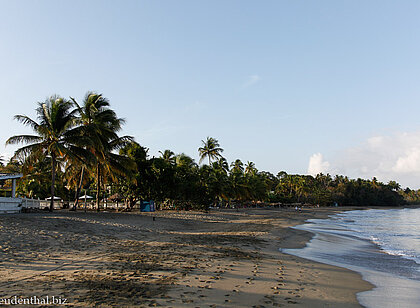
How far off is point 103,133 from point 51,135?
4.95 m

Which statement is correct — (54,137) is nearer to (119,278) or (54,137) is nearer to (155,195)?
(155,195)

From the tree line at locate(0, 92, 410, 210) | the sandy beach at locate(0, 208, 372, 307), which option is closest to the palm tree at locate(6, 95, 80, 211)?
the tree line at locate(0, 92, 410, 210)

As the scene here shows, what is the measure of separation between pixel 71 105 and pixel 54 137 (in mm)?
3108

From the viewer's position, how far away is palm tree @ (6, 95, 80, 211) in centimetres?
2297

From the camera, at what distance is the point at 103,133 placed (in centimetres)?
2781

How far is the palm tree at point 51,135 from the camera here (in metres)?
23.0

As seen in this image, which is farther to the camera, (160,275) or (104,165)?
(104,165)

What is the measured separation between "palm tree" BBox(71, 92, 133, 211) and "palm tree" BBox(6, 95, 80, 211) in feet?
5.04

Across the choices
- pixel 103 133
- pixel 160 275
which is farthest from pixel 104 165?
pixel 160 275

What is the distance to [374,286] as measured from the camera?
27.7ft

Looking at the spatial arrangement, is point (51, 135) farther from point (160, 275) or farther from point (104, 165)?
point (160, 275)

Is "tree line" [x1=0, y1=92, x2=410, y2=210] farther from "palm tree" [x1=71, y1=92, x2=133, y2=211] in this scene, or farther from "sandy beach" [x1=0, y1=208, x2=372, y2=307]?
"sandy beach" [x1=0, y1=208, x2=372, y2=307]

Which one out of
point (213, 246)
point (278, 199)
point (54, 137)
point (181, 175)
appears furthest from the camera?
point (278, 199)

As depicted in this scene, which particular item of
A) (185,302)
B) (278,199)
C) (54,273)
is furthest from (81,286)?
(278,199)
